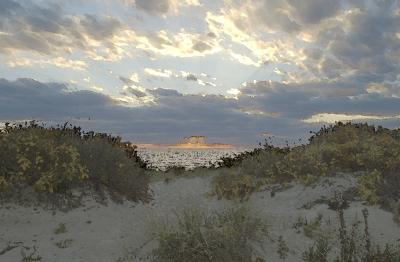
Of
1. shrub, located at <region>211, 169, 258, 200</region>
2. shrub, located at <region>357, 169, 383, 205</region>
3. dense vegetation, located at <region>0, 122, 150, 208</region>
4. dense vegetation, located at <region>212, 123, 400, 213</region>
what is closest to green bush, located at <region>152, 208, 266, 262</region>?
dense vegetation, located at <region>0, 122, 150, 208</region>

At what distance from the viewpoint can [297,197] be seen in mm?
12578

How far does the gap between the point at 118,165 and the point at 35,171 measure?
1.99 m

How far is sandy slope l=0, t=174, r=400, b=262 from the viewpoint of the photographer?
27.5 ft

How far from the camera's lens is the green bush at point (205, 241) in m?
7.39

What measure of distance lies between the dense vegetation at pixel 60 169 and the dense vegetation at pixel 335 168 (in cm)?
341

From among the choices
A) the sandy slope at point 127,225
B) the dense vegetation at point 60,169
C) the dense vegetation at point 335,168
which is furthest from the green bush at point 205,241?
the dense vegetation at point 335,168

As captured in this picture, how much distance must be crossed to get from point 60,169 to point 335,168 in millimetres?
7418

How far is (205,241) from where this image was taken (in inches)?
295

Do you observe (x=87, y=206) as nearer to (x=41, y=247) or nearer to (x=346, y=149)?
(x=41, y=247)

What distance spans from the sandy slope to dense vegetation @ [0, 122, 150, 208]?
397 mm

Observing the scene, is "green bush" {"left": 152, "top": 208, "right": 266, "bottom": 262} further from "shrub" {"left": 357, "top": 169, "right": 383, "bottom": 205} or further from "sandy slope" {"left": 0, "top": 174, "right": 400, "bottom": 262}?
"shrub" {"left": 357, "top": 169, "right": 383, "bottom": 205}

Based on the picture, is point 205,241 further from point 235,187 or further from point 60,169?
point 235,187

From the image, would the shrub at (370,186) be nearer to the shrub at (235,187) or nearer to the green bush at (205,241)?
the shrub at (235,187)

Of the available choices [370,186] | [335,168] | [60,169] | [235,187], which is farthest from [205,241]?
[335,168]
